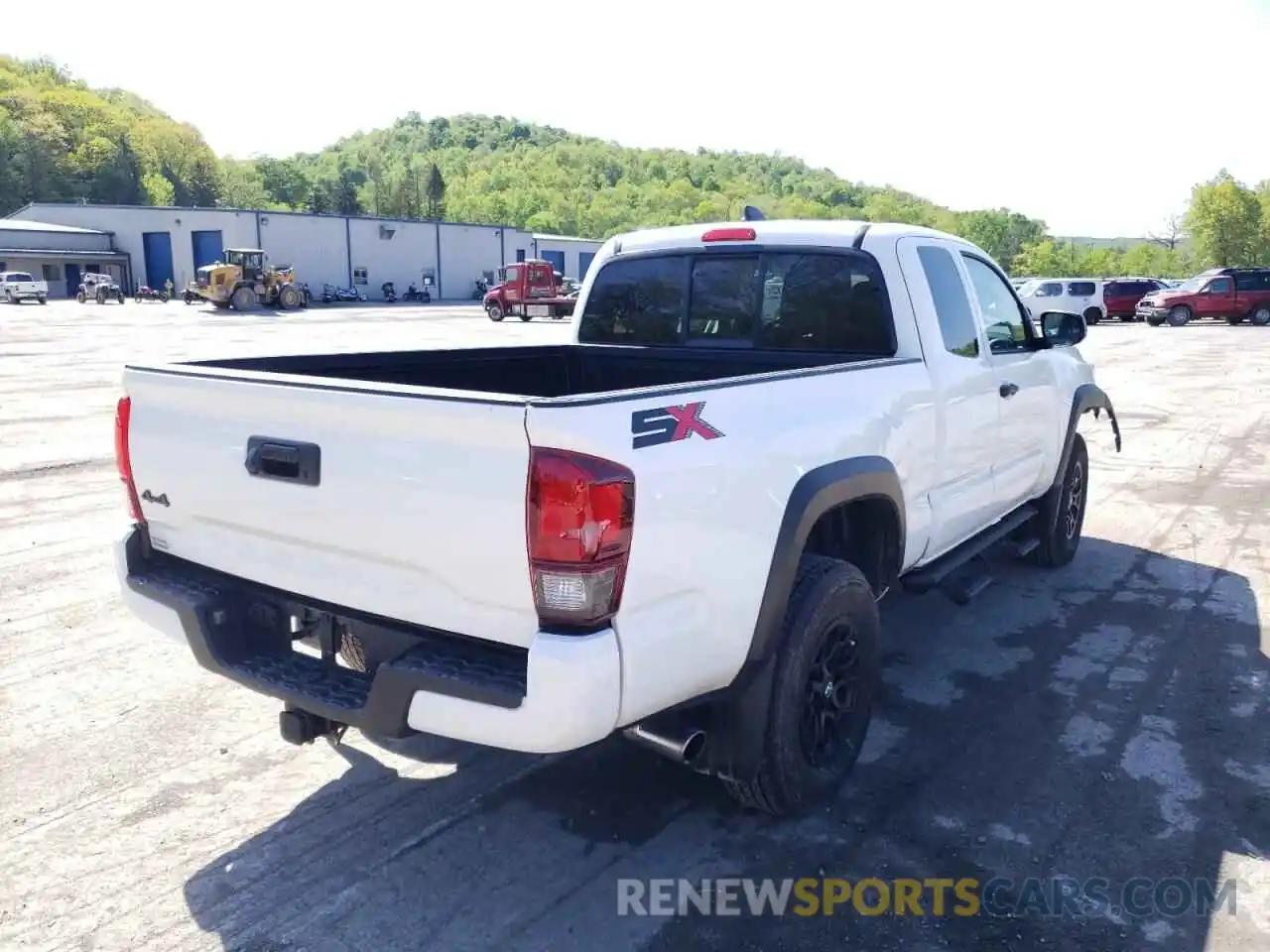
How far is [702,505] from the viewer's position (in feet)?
8.95

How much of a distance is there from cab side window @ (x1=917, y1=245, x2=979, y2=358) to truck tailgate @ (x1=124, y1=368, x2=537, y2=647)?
8.87 ft

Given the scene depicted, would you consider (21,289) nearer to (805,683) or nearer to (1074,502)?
(1074,502)

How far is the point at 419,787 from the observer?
361 cm

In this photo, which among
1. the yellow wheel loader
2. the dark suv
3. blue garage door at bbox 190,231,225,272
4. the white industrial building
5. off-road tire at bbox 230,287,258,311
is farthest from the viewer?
the white industrial building

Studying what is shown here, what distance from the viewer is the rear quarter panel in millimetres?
2506

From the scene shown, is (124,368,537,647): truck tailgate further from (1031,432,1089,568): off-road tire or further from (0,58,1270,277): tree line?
(0,58,1270,277): tree line

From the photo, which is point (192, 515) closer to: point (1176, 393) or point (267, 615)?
point (267, 615)

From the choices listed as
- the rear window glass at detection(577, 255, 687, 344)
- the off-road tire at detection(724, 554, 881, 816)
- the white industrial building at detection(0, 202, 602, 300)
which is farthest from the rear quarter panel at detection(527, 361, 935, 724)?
the white industrial building at detection(0, 202, 602, 300)

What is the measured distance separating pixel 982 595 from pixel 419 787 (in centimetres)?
373

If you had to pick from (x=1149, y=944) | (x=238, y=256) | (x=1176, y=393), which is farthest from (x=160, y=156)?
(x=1149, y=944)

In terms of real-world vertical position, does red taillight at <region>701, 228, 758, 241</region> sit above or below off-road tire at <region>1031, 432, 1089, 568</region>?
above

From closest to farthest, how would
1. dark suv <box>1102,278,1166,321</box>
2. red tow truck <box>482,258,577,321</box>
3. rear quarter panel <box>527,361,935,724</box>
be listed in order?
rear quarter panel <box>527,361,935,724</box> < dark suv <box>1102,278,1166,321</box> < red tow truck <box>482,258,577,321</box>

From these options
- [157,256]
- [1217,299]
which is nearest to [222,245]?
[157,256]

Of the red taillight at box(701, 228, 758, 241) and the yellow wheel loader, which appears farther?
the yellow wheel loader
